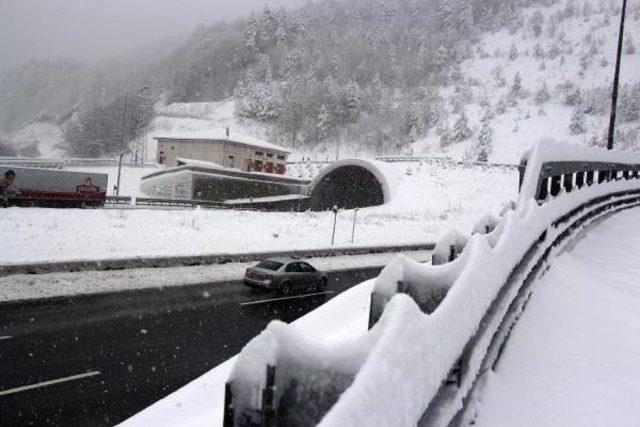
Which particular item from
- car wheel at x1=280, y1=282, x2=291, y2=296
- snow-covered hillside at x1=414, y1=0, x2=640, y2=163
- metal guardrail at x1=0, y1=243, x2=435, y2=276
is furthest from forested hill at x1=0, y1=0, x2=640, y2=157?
car wheel at x1=280, y1=282, x2=291, y2=296

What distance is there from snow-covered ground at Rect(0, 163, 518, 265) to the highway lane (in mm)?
5401

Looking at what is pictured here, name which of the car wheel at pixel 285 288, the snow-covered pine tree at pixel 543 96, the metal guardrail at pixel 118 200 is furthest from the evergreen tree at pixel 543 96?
the car wheel at pixel 285 288

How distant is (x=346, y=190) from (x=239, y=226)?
31521 millimetres

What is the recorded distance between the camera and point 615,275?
372 inches

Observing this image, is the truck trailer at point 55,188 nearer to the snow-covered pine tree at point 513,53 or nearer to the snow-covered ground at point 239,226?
the snow-covered ground at point 239,226

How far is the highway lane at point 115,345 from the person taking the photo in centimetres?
1013

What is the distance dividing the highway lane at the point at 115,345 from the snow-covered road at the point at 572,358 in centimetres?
790

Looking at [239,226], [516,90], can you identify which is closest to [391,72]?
[516,90]

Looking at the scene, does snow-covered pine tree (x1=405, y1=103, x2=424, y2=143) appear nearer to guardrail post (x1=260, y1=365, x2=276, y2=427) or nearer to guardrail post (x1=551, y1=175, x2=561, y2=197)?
guardrail post (x1=551, y1=175, x2=561, y2=197)

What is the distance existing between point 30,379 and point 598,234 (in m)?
14.9

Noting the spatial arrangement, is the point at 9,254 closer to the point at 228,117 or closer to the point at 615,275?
the point at 615,275

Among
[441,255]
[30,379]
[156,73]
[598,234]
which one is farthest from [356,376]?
[156,73]

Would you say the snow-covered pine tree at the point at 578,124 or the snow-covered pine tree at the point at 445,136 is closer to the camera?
the snow-covered pine tree at the point at 578,124

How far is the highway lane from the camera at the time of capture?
33.2 feet
